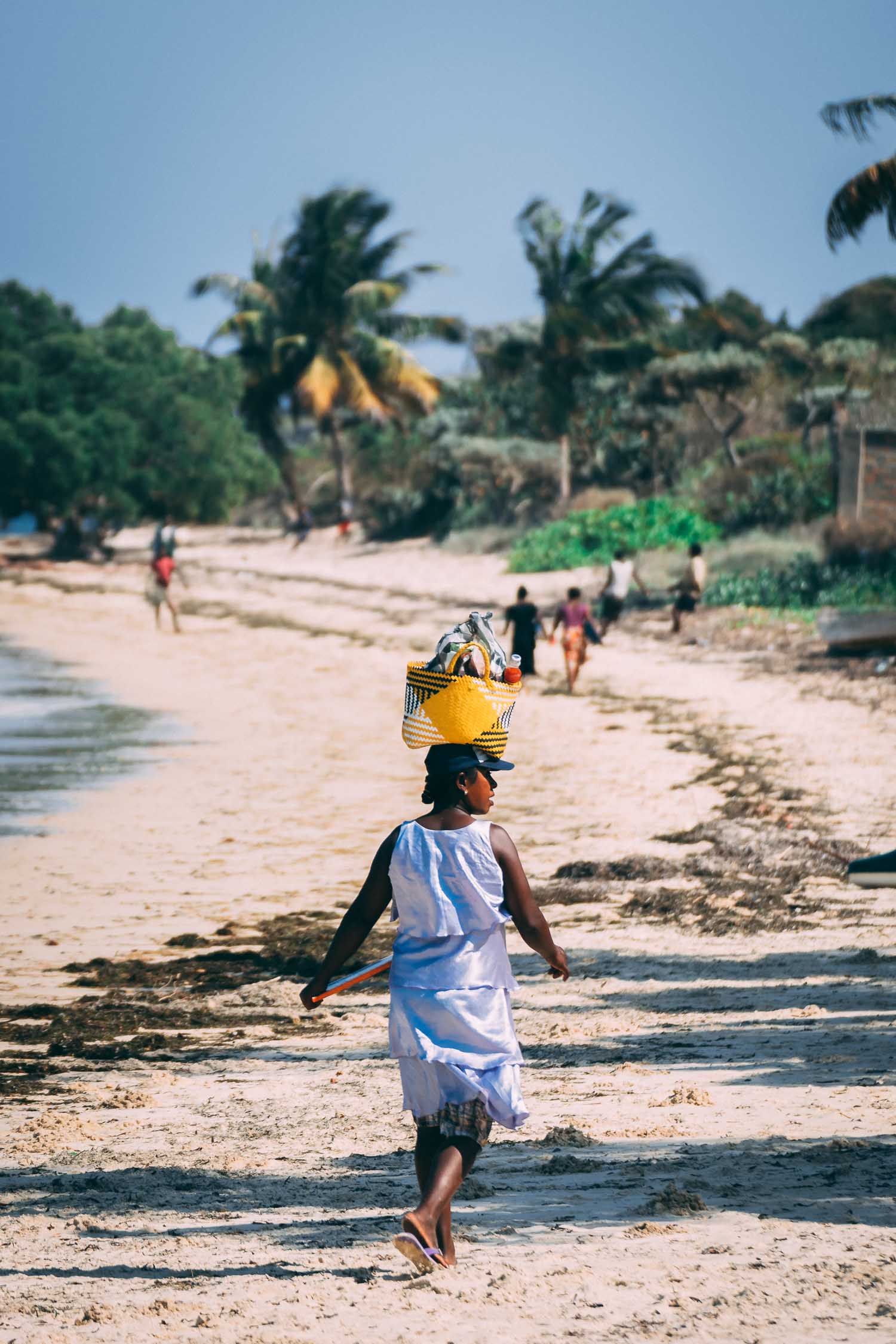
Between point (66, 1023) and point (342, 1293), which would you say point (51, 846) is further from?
point (342, 1293)

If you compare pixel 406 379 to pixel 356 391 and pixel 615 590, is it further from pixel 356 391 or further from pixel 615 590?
pixel 615 590

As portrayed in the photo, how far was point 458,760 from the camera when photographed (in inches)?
145

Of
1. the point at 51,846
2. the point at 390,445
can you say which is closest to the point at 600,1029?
the point at 51,846

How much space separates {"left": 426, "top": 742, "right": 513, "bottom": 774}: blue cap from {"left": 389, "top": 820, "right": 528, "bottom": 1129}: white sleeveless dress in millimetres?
156

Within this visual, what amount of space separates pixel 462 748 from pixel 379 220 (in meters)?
44.0

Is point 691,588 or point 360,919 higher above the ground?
point 691,588

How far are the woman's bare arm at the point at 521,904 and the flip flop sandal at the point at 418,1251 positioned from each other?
0.72m

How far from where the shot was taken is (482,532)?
3822cm

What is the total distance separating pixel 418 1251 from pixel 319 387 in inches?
1623

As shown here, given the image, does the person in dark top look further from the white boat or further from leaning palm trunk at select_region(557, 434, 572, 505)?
leaning palm trunk at select_region(557, 434, 572, 505)

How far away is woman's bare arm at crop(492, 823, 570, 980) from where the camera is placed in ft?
12.0

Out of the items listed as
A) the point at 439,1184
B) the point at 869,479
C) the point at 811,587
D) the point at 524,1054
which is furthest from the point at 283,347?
the point at 439,1184

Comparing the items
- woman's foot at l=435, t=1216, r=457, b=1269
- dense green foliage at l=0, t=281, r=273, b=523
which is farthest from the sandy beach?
dense green foliage at l=0, t=281, r=273, b=523

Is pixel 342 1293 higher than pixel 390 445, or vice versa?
pixel 390 445
